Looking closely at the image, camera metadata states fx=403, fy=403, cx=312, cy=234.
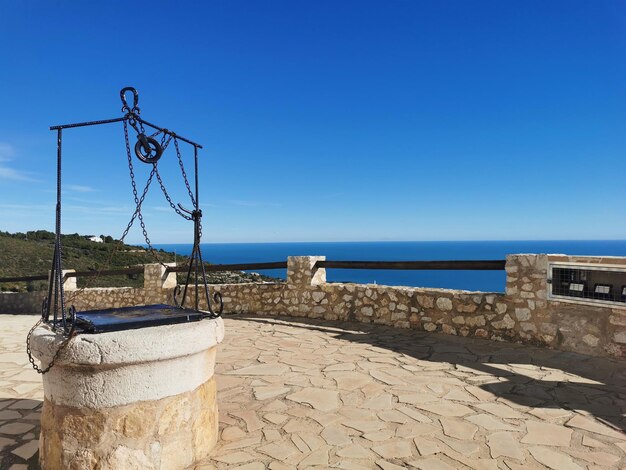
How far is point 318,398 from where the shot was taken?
150 inches

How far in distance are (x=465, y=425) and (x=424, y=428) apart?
1.11 ft

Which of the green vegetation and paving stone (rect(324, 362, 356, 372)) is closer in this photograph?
paving stone (rect(324, 362, 356, 372))

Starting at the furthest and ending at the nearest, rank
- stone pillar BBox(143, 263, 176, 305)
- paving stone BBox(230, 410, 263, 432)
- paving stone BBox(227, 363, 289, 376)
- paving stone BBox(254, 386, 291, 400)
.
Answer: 1. stone pillar BBox(143, 263, 176, 305)
2. paving stone BBox(227, 363, 289, 376)
3. paving stone BBox(254, 386, 291, 400)
4. paving stone BBox(230, 410, 263, 432)

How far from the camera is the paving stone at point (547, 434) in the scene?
2922 mm

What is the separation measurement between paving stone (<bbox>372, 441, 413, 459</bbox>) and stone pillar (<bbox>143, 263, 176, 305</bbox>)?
782cm

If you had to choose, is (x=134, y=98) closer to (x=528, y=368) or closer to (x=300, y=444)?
(x=300, y=444)

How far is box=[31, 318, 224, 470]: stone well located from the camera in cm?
241

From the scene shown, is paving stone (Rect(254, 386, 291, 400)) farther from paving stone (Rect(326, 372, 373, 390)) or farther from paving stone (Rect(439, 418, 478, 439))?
paving stone (Rect(439, 418, 478, 439))

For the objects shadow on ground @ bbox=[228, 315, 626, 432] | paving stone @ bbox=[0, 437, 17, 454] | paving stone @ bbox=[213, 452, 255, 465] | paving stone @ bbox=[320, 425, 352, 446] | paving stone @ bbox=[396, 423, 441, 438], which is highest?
shadow on ground @ bbox=[228, 315, 626, 432]

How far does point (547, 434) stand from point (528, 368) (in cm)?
170

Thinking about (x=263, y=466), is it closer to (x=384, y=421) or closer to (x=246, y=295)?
(x=384, y=421)

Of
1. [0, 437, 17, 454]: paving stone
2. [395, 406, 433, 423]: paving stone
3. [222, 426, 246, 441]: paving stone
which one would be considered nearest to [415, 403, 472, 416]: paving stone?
[395, 406, 433, 423]: paving stone

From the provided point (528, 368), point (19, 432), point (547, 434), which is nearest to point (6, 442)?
point (19, 432)

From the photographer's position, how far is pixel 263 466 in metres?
2.66
